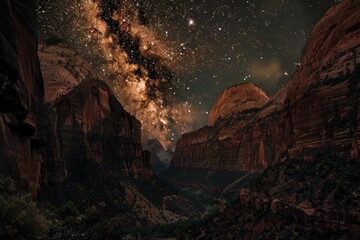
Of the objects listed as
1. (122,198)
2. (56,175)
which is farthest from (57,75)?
(122,198)

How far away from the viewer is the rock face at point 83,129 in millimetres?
98625

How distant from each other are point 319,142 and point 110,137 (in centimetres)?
8547

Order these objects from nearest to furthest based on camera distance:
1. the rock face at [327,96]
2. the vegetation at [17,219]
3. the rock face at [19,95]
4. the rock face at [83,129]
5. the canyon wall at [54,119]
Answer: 1. the vegetation at [17,219]
2. the rock face at [19,95]
3. the canyon wall at [54,119]
4. the rock face at [327,96]
5. the rock face at [83,129]

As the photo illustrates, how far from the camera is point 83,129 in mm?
107688

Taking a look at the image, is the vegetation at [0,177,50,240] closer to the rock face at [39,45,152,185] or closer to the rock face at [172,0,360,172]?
the rock face at [172,0,360,172]

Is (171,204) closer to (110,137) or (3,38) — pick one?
(110,137)

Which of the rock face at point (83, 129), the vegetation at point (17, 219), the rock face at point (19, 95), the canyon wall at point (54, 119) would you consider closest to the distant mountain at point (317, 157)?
the vegetation at point (17, 219)

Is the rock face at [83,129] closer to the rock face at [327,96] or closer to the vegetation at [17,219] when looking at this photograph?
the rock face at [327,96]

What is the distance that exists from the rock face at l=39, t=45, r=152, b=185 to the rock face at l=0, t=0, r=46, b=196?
51.6 meters

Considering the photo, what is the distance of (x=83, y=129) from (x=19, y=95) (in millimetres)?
80280

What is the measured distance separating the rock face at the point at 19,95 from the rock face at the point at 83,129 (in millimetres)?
51569

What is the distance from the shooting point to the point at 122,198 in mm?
105812

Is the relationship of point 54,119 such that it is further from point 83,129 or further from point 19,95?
point 19,95

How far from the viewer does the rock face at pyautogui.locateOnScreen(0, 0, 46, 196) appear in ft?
83.0
